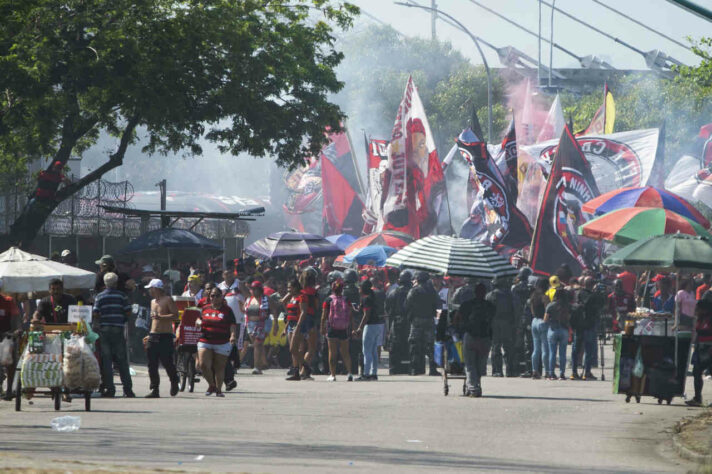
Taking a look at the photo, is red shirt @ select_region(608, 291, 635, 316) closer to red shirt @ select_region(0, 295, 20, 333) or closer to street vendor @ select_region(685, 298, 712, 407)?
street vendor @ select_region(685, 298, 712, 407)

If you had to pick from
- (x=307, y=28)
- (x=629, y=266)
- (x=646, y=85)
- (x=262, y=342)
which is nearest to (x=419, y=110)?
(x=307, y=28)

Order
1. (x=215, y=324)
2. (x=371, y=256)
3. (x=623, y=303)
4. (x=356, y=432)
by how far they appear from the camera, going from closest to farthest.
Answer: (x=356, y=432), (x=215, y=324), (x=623, y=303), (x=371, y=256)

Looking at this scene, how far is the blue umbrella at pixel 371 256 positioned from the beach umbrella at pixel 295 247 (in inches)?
20.8

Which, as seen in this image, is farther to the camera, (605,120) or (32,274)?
(605,120)

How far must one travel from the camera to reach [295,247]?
1208 inches

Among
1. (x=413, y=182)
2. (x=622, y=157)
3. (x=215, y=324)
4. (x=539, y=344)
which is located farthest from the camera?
(x=622, y=157)

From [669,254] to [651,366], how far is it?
161cm

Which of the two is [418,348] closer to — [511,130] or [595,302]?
[595,302]

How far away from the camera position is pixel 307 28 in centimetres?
2942

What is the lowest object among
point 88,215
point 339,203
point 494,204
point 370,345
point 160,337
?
point 370,345

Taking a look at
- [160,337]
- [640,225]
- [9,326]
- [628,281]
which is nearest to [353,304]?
[640,225]

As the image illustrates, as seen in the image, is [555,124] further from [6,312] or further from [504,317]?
[6,312]

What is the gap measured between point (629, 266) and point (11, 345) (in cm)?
809

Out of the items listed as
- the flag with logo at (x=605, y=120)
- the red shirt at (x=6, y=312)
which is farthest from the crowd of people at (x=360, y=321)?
the flag with logo at (x=605, y=120)
